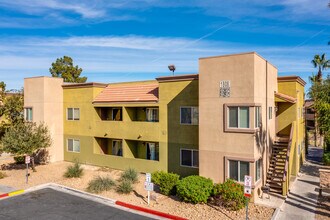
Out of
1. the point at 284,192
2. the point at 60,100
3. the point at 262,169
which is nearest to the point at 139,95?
the point at 60,100

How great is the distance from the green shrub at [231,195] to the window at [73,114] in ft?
59.4

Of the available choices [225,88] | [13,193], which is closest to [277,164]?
[225,88]

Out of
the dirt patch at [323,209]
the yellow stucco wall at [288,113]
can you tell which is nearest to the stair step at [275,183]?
the dirt patch at [323,209]

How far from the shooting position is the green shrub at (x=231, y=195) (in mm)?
15094

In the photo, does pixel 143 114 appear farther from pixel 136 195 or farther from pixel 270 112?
pixel 270 112

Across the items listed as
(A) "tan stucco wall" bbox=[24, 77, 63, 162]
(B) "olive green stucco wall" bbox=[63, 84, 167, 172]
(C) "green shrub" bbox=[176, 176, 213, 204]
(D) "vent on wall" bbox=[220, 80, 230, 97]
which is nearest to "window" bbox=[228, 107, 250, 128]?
(D) "vent on wall" bbox=[220, 80, 230, 97]

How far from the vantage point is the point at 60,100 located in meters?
29.4

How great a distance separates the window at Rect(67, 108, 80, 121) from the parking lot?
1068 centimetres

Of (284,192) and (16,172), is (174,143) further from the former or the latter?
(16,172)

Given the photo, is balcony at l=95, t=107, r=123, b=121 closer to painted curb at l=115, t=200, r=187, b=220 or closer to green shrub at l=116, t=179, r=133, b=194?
green shrub at l=116, t=179, r=133, b=194

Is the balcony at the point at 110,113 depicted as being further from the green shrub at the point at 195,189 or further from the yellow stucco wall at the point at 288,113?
the yellow stucco wall at the point at 288,113

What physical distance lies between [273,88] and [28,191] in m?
20.1

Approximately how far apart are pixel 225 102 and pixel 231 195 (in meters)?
5.67

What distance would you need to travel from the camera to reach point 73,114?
2875 centimetres
